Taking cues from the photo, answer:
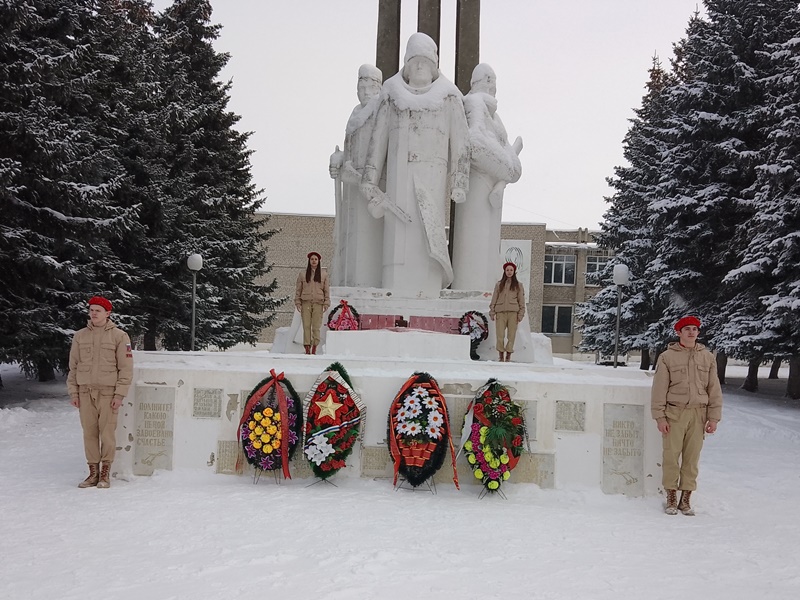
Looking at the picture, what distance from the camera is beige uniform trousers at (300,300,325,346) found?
9.18 m

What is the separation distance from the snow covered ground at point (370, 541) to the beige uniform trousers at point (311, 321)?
3.02m

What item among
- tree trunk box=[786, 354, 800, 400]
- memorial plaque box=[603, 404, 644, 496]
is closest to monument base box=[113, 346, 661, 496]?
memorial plaque box=[603, 404, 644, 496]

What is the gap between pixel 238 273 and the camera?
19.7 m

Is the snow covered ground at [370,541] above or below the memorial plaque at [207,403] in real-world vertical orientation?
below

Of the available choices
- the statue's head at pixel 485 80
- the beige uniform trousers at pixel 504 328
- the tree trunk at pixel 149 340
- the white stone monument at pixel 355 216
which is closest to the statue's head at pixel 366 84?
the white stone monument at pixel 355 216

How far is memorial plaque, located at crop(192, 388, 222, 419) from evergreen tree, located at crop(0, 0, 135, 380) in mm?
6111

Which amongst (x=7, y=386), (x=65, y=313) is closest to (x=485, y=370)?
(x=65, y=313)

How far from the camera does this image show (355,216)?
1080cm

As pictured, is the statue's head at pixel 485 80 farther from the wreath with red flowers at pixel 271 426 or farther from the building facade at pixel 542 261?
the building facade at pixel 542 261

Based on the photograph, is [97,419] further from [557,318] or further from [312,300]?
[557,318]

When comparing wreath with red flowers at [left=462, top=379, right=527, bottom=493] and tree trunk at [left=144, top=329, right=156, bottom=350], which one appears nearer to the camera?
wreath with red flowers at [left=462, top=379, right=527, bottom=493]

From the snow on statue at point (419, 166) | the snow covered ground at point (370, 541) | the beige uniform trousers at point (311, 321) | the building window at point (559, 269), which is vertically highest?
the building window at point (559, 269)

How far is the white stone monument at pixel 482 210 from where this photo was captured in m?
10.5

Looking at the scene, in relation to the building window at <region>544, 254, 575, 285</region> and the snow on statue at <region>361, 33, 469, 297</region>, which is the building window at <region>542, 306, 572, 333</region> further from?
the snow on statue at <region>361, 33, 469, 297</region>
